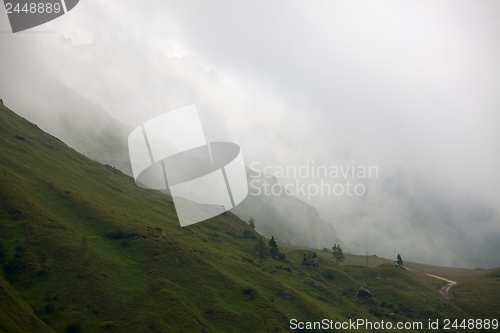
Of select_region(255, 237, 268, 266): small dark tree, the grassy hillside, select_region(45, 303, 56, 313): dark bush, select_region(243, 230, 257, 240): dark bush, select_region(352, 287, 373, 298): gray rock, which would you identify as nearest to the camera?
select_region(45, 303, 56, 313): dark bush

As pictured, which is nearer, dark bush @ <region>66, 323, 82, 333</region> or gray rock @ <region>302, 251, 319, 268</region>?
dark bush @ <region>66, 323, 82, 333</region>

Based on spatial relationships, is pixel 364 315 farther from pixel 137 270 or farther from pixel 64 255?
pixel 64 255

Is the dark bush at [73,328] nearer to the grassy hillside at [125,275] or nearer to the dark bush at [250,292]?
the grassy hillside at [125,275]

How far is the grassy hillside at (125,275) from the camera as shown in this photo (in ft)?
148

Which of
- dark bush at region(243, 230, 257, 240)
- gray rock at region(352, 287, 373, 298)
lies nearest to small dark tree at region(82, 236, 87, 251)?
dark bush at region(243, 230, 257, 240)

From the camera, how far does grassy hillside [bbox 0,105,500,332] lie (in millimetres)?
45250

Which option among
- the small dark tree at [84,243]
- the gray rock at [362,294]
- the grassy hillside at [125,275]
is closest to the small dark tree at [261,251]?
the grassy hillside at [125,275]

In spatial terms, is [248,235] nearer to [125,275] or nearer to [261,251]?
[261,251]

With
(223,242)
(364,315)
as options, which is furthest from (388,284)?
(223,242)

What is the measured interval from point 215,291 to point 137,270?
17587mm

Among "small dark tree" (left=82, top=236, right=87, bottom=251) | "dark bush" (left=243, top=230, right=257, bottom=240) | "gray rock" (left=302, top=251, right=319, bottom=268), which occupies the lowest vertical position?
"gray rock" (left=302, top=251, right=319, bottom=268)

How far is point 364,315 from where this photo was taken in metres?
82.6

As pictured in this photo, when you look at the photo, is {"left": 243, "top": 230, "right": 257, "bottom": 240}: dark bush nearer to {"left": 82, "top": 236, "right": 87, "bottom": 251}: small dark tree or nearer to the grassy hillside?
the grassy hillside

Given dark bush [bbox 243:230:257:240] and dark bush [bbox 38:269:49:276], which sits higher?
dark bush [bbox 38:269:49:276]
